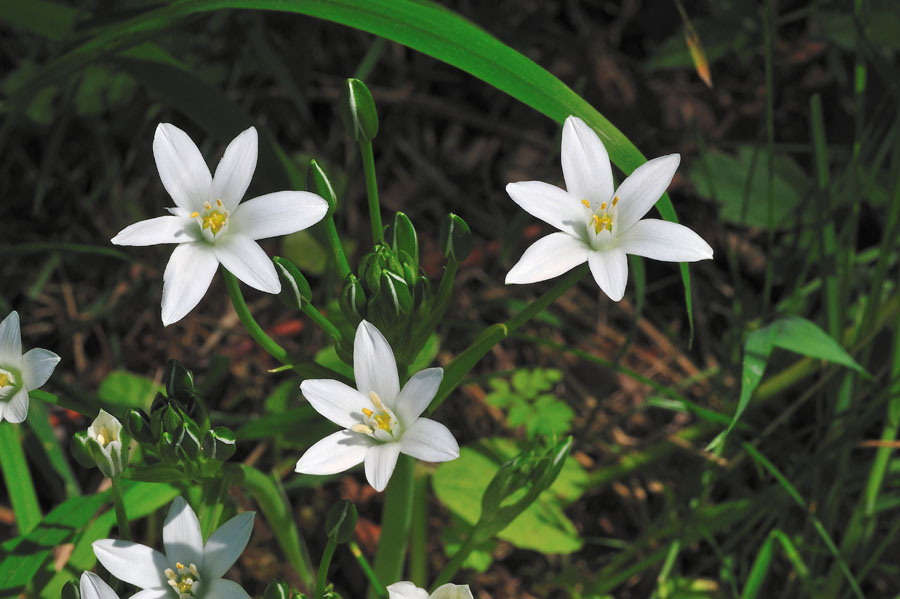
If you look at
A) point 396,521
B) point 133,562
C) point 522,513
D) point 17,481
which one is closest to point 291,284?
point 133,562

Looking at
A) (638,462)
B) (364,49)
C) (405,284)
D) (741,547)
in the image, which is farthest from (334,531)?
(364,49)

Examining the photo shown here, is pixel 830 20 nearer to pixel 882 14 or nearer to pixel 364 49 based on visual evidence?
pixel 882 14

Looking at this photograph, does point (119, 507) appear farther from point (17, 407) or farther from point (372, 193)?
point (372, 193)

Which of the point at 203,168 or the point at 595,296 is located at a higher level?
the point at 203,168

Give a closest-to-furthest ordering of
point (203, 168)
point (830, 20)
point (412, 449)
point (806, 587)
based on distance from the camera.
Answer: point (412, 449)
point (203, 168)
point (806, 587)
point (830, 20)

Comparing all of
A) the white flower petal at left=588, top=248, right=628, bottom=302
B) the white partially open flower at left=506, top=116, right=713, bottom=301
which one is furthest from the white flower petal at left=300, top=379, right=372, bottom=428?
the white flower petal at left=588, top=248, right=628, bottom=302

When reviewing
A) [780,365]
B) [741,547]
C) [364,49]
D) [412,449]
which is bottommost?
[741,547]

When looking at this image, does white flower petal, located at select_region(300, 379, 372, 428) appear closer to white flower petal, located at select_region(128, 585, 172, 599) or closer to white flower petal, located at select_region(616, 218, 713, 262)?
white flower petal, located at select_region(128, 585, 172, 599)
